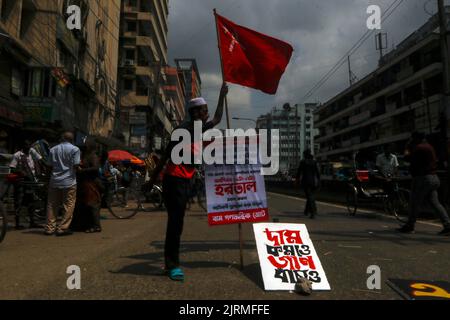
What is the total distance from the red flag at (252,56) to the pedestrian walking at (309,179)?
565cm

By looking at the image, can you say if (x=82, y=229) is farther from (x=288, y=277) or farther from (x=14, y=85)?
(x=14, y=85)

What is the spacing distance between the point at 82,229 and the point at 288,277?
209 inches

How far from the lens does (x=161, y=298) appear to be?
135 inches

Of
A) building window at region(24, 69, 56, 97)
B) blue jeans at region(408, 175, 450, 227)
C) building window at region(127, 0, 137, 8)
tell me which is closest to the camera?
blue jeans at region(408, 175, 450, 227)

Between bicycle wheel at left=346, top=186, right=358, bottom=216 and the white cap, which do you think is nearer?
the white cap

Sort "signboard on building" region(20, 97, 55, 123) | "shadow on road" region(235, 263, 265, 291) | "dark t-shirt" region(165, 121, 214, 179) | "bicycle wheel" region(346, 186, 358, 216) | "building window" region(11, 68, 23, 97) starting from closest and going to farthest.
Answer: "shadow on road" region(235, 263, 265, 291) → "dark t-shirt" region(165, 121, 214, 179) → "bicycle wheel" region(346, 186, 358, 216) → "building window" region(11, 68, 23, 97) → "signboard on building" region(20, 97, 55, 123)

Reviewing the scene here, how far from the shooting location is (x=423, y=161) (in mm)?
7582

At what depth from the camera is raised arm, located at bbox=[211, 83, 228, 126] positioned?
461cm

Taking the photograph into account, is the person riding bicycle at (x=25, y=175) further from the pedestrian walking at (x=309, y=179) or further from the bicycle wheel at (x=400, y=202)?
the bicycle wheel at (x=400, y=202)

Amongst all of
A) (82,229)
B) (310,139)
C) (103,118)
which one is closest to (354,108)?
(103,118)

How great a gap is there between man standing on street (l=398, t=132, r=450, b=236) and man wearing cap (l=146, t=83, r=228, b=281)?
16.3ft

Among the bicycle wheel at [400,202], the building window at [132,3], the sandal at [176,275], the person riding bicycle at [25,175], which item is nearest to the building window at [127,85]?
the building window at [132,3]

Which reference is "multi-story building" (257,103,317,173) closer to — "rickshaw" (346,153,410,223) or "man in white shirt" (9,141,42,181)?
"rickshaw" (346,153,410,223)

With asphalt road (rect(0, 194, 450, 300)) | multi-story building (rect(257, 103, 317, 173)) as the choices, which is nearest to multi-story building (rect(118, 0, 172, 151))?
asphalt road (rect(0, 194, 450, 300))
